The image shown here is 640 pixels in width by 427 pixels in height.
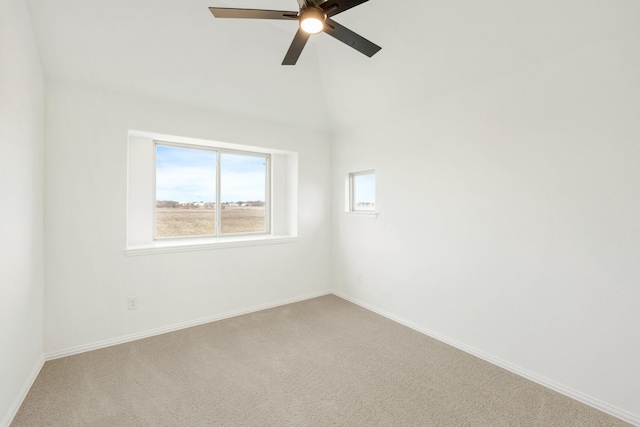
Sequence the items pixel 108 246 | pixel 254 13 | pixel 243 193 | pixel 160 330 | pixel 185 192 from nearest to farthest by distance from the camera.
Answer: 1. pixel 254 13
2. pixel 108 246
3. pixel 160 330
4. pixel 185 192
5. pixel 243 193

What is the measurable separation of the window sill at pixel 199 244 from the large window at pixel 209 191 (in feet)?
0.56

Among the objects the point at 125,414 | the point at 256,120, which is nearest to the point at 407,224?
the point at 256,120

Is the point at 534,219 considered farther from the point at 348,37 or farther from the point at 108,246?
the point at 108,246

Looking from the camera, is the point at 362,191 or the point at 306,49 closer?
the point at 306,49

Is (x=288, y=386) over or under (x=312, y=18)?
under

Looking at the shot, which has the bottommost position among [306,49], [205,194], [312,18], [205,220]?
[205,220]

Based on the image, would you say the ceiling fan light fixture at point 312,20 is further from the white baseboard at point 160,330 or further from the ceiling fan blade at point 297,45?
the white baseboard at point 160,330

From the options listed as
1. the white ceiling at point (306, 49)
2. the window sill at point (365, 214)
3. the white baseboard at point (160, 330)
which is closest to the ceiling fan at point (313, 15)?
the white ceiling at point (306, 49)

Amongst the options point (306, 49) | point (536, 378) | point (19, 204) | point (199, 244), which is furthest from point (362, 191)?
point (19, 204)

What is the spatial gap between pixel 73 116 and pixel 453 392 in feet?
12.5

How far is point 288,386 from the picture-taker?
2111 millimetres

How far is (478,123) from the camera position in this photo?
257 centimetres

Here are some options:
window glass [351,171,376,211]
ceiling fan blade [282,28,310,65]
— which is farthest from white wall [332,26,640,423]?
ceiling fan blade [282,28,310,65]

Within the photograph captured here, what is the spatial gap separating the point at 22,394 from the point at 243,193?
269 cm
